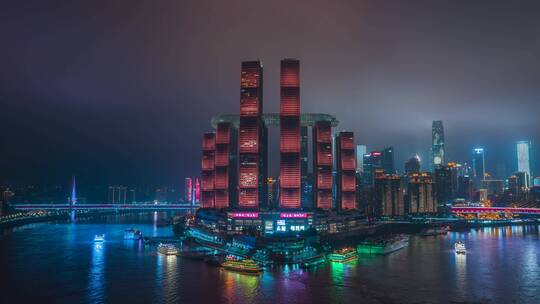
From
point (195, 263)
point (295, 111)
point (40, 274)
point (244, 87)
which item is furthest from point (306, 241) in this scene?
point (244, 87)

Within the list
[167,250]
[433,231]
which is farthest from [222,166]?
[167,250]

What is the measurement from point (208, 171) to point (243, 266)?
11989 cm

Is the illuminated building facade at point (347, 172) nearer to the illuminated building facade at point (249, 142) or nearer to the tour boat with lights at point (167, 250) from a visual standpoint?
the illuminated building facade at point (249, 142)

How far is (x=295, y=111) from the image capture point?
134 m

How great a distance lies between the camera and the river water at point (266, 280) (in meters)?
52.9

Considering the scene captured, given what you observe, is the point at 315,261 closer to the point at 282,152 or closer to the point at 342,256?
the point at 342,256

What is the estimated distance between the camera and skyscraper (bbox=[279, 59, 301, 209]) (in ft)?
432

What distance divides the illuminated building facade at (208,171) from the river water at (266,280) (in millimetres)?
90741

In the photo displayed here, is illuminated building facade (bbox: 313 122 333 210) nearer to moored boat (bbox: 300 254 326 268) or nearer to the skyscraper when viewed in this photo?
the skyscraper

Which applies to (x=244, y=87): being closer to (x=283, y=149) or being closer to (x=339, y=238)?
(x=283, y=149)

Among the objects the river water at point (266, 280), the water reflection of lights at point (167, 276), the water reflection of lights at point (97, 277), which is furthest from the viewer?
the water reflection of lights at point (167, 276)

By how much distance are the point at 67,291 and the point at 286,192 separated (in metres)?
81.6

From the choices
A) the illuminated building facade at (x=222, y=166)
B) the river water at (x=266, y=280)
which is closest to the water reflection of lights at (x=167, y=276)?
the river water at (x=266, y=280)

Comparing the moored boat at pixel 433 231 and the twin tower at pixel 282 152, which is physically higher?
the twin tower at pixel 282 152
